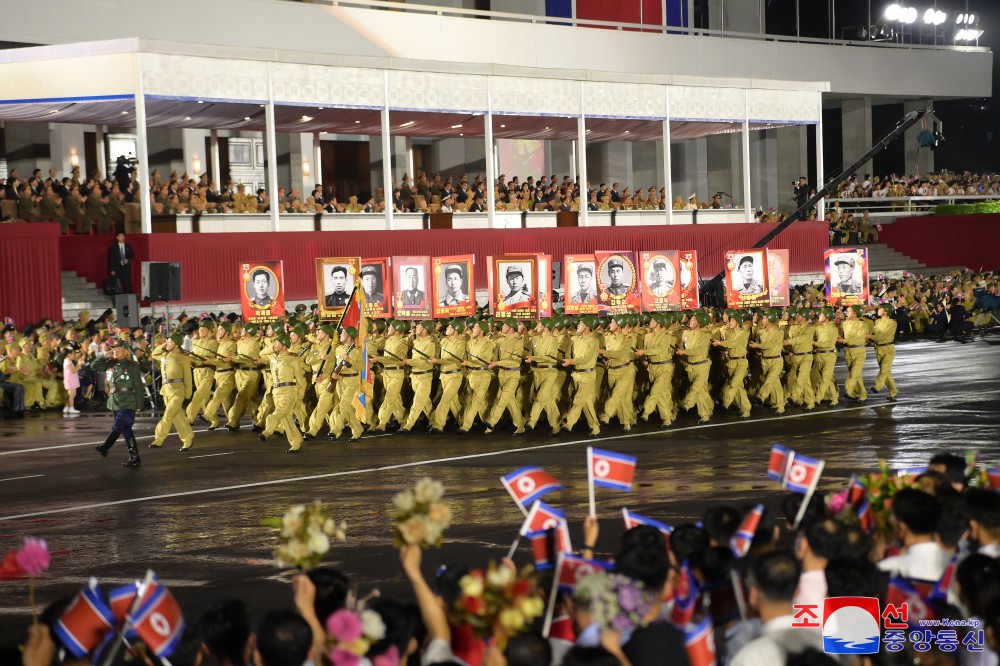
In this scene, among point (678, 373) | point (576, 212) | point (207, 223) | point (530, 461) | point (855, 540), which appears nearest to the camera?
point (855, 540)

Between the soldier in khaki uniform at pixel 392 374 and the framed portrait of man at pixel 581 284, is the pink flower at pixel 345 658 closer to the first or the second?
the soldier in khaki uniform at pixel 392 374

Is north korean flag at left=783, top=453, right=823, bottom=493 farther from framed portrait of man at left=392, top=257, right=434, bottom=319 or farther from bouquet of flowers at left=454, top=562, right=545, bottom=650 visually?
framed portrait of man at left=392, top=257, right=434, bottom=319

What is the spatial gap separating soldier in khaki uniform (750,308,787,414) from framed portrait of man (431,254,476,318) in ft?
16.0

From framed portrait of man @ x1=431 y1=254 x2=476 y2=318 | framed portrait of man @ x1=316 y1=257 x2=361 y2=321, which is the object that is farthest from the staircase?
framed portrait of man @ x1=431 y1=254 x2=476 y2=318

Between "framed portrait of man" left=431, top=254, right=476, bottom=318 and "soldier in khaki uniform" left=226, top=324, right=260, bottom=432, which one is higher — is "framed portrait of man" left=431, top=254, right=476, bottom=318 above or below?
above

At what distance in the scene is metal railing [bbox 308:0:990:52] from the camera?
39531 mm

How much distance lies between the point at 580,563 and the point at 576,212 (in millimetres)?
31202

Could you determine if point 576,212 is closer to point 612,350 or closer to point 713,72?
point 713,72

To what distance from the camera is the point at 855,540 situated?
6.46 m

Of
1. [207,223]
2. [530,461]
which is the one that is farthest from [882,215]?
[530,461]

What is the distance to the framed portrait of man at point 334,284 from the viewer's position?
22.2 m

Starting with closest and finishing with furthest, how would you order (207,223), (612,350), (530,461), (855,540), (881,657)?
(881,657) → (855,540) → (530,461) → (612,350) → (207,223)

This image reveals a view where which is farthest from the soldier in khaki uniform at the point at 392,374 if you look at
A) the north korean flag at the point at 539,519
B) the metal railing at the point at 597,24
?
the metal railing at the point at 597,24

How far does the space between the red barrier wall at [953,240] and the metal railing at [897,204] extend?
1.41m
